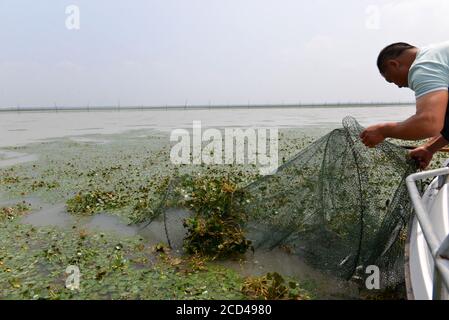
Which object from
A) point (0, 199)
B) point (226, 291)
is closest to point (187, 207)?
point (226, 291)

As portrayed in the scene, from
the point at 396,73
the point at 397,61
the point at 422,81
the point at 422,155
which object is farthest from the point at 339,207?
the point at 422,81

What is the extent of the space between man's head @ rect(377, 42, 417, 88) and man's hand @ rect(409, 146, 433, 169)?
0.90 metres

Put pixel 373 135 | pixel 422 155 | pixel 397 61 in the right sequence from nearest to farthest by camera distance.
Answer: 1. pixel 397 61
2. pixel 373 135
3. pixel 422 155

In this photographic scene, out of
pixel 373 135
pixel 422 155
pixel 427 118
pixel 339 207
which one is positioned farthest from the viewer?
pixel 339 207

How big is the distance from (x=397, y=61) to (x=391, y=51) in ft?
0.36

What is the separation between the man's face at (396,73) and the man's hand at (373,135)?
0.44 m

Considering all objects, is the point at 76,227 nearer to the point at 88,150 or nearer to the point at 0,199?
the point at 0,199

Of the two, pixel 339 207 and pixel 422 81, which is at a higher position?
pixel 422 81

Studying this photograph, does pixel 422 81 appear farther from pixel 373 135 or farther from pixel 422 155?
pixel 422 155

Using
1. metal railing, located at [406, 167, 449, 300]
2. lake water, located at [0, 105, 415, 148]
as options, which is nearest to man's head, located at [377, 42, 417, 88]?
metal railing, located at [406, 167, 449, 300]

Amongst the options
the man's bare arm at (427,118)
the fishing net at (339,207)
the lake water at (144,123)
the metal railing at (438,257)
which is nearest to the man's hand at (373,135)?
the man's bare arm at (427,118)

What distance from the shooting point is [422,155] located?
3.80m

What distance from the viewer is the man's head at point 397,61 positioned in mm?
3061

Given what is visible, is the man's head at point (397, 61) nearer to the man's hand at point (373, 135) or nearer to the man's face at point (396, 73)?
the man's face at point (396, 73)
